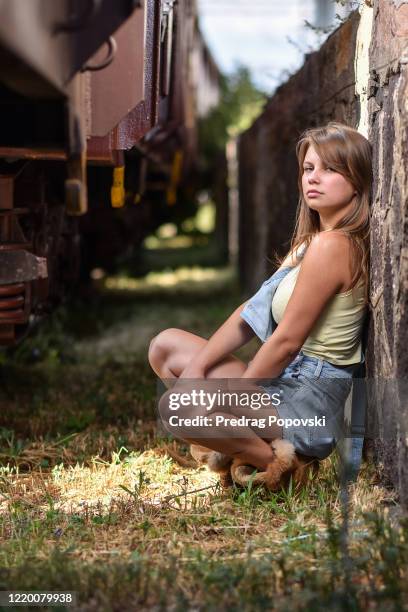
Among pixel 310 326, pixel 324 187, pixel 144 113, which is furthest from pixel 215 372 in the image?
pixel 144 113

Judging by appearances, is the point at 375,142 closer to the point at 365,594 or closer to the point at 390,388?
the point at 390,388

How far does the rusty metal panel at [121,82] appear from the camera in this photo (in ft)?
11.5

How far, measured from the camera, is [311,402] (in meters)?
3.17

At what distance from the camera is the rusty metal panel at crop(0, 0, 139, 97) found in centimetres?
247

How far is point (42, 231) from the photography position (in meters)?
4.43

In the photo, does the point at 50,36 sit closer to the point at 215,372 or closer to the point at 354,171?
the point at 354,171

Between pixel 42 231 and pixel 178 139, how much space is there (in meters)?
4.60

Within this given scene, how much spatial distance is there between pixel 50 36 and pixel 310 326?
119cm

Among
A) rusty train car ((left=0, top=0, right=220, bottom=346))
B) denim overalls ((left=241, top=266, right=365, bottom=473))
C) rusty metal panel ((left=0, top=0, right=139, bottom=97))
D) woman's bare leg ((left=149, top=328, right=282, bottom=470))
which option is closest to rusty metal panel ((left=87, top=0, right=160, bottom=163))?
rusty train car ((left=0, top=0, right=220, bottom=346))

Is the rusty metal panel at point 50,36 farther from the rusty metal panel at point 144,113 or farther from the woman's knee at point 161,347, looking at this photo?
the woman's knee at point 161,347

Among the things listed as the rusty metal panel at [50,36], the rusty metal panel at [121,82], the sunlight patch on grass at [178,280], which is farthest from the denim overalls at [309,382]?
the sunlight patch on grass at [178,280]

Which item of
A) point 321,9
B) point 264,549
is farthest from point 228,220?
point 264,549

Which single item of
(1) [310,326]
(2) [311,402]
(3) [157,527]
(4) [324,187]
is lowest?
(3) [157,527]

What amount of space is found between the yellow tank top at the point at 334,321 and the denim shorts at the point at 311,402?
0.04 meters
